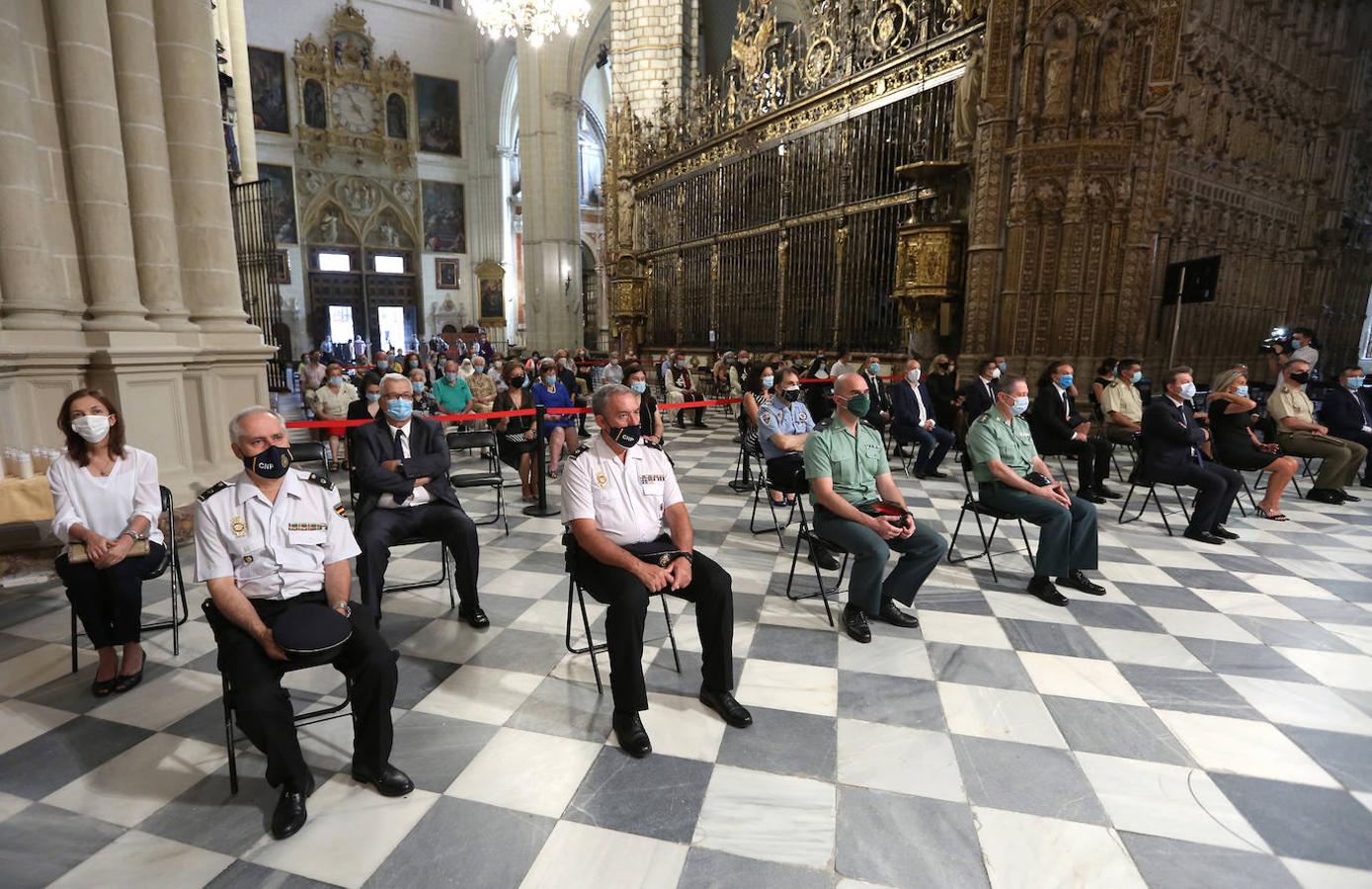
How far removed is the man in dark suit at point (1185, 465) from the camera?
202 inches

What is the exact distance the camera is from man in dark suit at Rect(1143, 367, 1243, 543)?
16.8 ft

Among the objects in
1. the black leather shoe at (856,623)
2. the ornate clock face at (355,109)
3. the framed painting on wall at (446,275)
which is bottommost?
the black leather shoe at (856,623)

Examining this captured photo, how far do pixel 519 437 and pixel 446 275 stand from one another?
85.9 ft

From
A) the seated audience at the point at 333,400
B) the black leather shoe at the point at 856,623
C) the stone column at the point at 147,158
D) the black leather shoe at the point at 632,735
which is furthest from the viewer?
the seated audience at the point at 333,400

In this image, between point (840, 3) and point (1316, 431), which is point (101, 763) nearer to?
point (1316, 431)

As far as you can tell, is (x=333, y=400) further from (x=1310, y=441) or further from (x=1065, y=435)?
(x=1310, y=441)

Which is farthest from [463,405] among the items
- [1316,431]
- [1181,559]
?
[1316,431]

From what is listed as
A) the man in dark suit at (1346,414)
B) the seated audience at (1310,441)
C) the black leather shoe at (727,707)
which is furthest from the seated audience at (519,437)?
the man in dark suit at (1346,414)

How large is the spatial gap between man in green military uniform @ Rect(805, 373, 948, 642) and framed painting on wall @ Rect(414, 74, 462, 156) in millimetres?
31116

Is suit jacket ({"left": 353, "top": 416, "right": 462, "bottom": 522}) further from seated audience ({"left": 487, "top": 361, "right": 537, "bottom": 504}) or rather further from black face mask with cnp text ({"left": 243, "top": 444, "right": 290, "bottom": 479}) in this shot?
seated audience ({"left": 487, "top": 361, "right": 537, "bottom": 504})

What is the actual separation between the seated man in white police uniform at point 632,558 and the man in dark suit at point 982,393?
560cm

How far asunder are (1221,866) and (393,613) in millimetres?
3894

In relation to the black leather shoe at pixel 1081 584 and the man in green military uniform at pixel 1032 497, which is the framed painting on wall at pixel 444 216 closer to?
the man in green military uniform at pixel 1032 497

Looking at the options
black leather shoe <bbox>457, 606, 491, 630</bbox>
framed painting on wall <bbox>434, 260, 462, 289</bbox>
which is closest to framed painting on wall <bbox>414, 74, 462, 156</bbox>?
framed painting on wall <bbox>434, 260, 462, 289</bbox>
